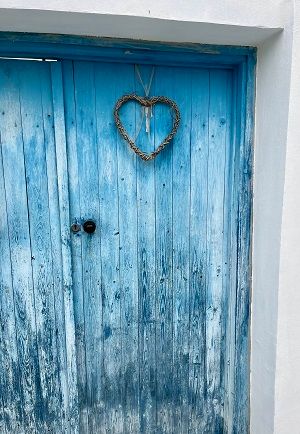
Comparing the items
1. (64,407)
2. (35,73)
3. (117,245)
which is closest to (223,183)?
(117,245)

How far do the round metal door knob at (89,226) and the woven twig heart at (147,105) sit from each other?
413 mm

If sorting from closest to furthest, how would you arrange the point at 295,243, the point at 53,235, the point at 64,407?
the point at 295,243, the point at 53,235, the point at 64,407

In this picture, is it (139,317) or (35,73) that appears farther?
(139,317)

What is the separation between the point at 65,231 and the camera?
1.84m

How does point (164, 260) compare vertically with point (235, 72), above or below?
below

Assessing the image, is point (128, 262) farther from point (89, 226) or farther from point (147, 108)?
point (147, 108)

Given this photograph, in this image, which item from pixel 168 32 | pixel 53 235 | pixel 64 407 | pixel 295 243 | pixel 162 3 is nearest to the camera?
pixel 162 3

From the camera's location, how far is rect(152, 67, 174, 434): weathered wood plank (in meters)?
1.86

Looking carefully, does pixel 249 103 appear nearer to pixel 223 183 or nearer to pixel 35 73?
pixel 223 183

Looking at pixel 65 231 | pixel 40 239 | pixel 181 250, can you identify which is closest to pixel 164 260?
pixel 181 250

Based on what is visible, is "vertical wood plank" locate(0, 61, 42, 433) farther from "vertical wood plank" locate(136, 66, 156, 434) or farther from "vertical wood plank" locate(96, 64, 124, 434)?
"vertical wood plank" locate(136, 66, 156, 434)

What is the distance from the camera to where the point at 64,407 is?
6.57 ft

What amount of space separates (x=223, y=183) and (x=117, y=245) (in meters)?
0.65

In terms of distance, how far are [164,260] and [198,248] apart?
0.19 m
